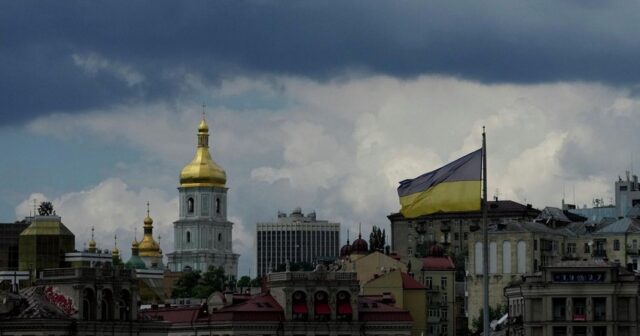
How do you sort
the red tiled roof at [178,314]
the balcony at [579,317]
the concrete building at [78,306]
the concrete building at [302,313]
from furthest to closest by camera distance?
the red tiled roof at [178,314], the concrete building at [302,313], the balcony at [579,317], the concrete building at [78,306]

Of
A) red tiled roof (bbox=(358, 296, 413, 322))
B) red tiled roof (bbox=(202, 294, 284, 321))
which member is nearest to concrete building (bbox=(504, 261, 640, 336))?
red tiled roof (bbox=(358, 296, 413, 322))

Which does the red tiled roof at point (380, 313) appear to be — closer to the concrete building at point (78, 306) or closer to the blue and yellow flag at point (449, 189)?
the concrete building at point (78, 306)

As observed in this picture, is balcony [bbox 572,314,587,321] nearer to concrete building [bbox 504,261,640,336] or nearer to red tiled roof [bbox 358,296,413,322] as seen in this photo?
concrete building [bbox 504,261,640,336]

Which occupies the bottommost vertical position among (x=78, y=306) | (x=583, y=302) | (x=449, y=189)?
(x=78, y=306)

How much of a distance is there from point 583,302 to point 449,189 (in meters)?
72.0

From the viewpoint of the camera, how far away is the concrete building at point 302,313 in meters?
162

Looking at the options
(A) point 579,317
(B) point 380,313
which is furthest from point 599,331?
(B) point 380,313

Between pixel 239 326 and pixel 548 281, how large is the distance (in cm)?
2312

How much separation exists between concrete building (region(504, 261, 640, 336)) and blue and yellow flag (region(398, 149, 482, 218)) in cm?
7014

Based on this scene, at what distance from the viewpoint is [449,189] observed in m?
86.6

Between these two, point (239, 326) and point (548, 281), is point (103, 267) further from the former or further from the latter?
point (548, 281)

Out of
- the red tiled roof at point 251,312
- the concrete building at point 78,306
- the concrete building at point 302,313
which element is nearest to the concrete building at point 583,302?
the concrete building at point 302,313

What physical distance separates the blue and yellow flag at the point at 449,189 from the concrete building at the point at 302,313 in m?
74.9

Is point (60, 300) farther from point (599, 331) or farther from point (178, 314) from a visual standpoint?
point (599, 331)
